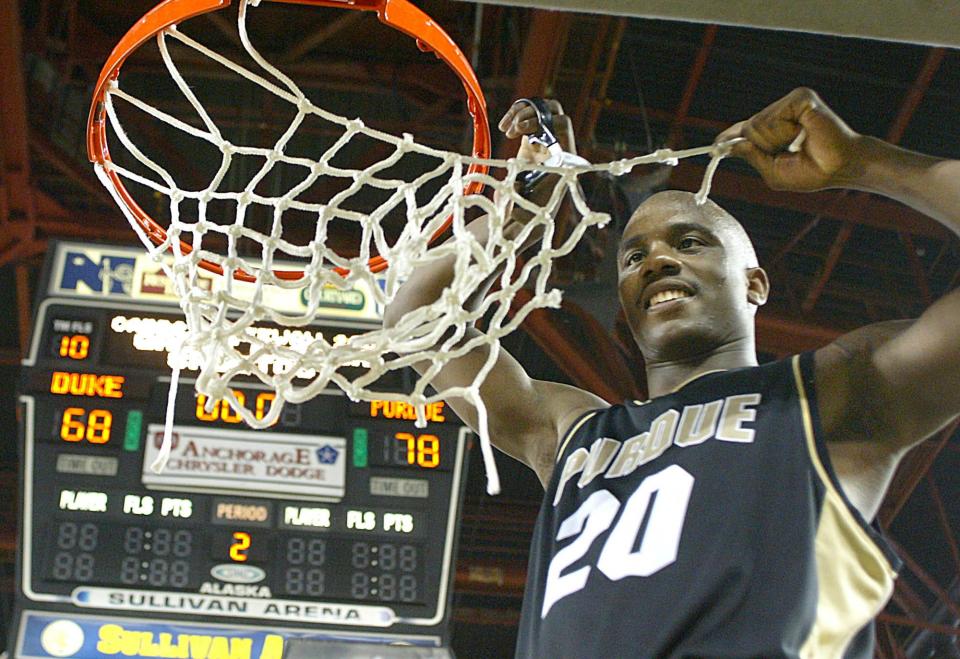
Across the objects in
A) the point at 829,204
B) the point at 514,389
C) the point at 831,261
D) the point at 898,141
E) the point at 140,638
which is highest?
the point at 514,389

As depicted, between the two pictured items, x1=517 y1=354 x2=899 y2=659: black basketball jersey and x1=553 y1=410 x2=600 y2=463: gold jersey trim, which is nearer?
x1=517 y1=354 x2=899 y2=659: black basketball jersey

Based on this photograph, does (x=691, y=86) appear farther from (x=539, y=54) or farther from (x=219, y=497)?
(x=219, y=497)

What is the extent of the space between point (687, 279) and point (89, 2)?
4.19m

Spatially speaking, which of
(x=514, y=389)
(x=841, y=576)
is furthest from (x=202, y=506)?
(x=841, y=576)

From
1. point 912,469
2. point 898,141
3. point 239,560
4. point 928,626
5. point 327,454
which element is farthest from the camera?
point 928,626

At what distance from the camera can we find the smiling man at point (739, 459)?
158cm

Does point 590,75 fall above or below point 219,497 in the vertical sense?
above

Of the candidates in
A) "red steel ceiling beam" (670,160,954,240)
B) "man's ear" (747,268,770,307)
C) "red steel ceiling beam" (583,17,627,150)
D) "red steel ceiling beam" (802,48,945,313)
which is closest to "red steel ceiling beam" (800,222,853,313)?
"red steel ceiling beam" (802,48,945,313)

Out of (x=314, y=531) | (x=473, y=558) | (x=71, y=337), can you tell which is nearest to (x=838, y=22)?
(x=314, y=531)

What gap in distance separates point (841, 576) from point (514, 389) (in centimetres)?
73

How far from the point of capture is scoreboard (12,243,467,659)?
438 cm

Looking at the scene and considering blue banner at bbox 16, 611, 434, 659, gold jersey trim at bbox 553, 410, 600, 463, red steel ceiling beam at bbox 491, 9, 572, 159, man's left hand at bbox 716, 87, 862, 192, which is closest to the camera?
man's left hand at bbox 716, 87, 862, 192

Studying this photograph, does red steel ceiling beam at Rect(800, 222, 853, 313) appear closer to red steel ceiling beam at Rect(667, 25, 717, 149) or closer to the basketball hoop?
red steel ceiling beam at Rect(667, 25, 717, 149)

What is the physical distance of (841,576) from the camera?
1598 mm
